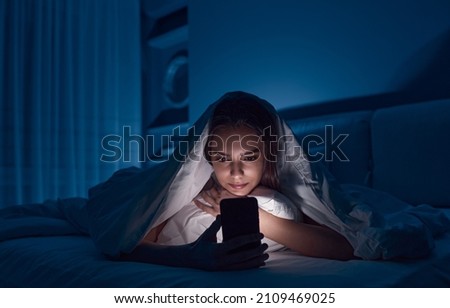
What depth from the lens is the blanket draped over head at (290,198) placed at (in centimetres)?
101

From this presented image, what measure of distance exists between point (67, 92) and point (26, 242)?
2220 mm

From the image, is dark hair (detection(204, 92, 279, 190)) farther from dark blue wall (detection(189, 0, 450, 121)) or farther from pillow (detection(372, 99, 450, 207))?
dark blue wall (detection(189, 0, 450, 121))

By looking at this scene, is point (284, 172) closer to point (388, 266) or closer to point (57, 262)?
point (388, 266)

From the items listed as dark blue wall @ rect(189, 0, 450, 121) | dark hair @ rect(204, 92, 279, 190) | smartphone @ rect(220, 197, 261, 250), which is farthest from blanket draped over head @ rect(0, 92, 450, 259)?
dark blue wall @ rect(189, 0, 450, 121)

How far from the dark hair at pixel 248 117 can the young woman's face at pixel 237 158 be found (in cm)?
2

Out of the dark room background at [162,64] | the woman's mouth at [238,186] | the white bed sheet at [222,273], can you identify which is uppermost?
the dark room background at [162,64]

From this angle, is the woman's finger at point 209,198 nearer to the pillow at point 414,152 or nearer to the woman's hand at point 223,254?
the woman's hand at point 223,254

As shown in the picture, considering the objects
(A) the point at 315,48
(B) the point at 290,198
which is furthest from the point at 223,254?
(A) the point at 315,48

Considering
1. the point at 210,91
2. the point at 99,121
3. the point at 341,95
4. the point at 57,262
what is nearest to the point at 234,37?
the point at 210,91

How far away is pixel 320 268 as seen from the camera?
926 millimetres

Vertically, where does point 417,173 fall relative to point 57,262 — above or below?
above

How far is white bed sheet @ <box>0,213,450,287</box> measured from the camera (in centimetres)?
83

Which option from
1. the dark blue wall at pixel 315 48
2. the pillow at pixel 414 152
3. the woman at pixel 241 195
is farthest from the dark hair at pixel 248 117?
the dark blue wall at pixel 315 48

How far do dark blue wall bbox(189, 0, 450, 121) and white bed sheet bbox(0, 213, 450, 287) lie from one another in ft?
3.76
